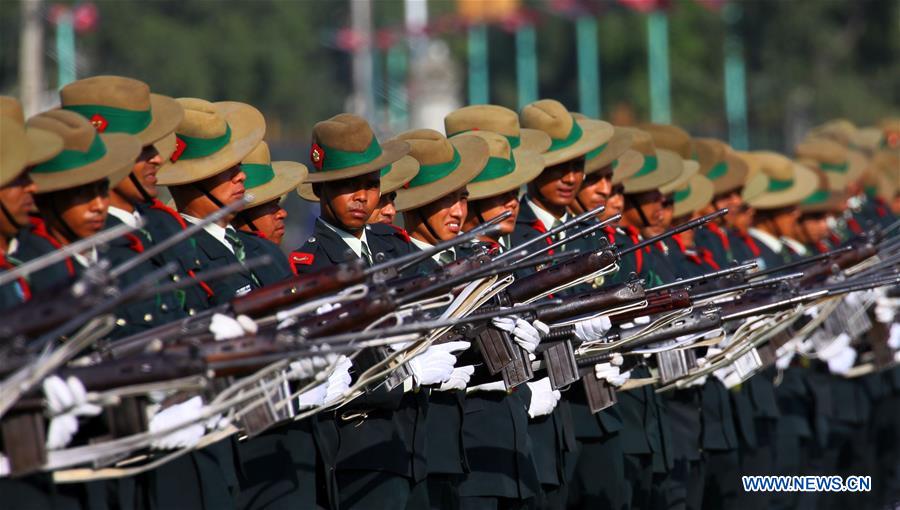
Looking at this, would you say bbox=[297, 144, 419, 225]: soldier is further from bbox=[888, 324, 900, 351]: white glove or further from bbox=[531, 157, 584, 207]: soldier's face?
bbox=[888, 324, 900, 351]: white glove

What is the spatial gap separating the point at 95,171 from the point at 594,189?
4.18 m

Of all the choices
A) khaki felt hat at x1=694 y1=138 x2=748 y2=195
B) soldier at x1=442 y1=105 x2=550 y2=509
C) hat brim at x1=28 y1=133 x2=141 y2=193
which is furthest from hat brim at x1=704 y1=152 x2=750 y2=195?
hat brim at x1=28 y1=133 x2=141 y2=193

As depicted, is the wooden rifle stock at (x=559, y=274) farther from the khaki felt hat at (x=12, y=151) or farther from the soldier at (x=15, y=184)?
the khaki felt hat at (x=12, y=151)

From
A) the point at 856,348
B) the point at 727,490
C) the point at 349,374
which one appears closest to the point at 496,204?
the point at 349,374

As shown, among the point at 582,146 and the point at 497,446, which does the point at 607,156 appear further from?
the point at 497,446

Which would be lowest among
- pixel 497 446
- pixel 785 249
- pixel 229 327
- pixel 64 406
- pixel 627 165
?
pixel 497 446

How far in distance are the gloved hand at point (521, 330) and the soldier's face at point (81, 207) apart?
6.43 ft

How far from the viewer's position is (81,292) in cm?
568

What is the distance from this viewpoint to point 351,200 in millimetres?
8172

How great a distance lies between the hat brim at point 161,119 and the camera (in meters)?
7.32

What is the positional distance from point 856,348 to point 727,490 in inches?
114

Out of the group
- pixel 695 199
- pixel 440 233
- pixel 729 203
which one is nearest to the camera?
pixel 440 233

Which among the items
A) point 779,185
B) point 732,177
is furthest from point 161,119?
point 779,185

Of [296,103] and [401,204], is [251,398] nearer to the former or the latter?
[401,204]
